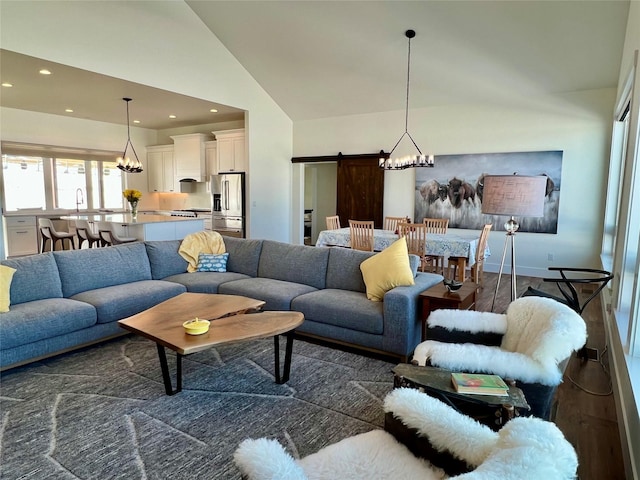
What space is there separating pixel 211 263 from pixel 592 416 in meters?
3.79

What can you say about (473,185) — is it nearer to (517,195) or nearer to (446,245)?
(446,245)

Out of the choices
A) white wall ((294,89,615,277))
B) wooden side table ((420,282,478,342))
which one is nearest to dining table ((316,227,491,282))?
white wall ((294,89,615,277))

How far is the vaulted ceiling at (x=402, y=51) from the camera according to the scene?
4.68 m

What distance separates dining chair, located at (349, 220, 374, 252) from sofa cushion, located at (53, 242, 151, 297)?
2.88m

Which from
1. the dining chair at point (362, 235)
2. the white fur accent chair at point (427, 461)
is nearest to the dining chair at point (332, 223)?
the dining chair at point (362, 235)

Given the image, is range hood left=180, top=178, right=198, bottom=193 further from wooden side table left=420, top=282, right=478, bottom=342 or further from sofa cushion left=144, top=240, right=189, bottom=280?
wooden side table left=420, top=282, right=478, bottom=342

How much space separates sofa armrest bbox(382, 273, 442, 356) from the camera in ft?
10.1

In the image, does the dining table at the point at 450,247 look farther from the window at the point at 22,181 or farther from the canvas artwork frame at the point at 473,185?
the window at the point at 22,181

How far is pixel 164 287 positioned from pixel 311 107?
17.9 feet

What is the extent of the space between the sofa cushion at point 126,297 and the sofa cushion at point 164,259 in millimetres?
348

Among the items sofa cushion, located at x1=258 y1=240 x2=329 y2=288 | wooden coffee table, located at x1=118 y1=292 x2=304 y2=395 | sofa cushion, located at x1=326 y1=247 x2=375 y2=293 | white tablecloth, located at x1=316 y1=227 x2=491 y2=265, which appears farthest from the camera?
white tablecloth, located at x1=316 y1=227 x2=491 y2=265

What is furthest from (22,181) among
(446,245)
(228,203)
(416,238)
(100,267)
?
(446,245)

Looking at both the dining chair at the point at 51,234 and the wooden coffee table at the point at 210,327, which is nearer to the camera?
the wooden coffee table at the point at 210,327

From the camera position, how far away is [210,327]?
8.77 feet
